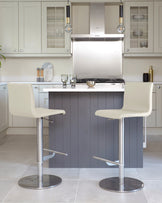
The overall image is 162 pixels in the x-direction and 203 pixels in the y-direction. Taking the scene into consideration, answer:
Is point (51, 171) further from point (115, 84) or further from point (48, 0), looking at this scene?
point (48, 0)

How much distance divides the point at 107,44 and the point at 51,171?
3.28 m

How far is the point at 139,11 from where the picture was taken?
5.84 metres

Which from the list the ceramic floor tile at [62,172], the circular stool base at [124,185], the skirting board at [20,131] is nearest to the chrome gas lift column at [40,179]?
the ceramic floor tile at [62,172]

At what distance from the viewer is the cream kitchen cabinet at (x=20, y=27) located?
5840 mm

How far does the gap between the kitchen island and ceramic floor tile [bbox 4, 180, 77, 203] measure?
2.12 feet

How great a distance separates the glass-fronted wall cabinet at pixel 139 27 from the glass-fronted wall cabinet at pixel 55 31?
1045mm

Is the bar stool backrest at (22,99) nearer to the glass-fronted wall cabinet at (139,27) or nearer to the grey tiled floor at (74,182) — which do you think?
the grey tiled floor at (74,182)

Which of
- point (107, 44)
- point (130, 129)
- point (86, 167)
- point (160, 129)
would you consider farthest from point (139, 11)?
point (86, 167)

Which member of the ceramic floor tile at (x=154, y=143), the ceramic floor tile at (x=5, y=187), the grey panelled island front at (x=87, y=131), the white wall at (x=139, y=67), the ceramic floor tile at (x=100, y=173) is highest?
the white wall at (x=139, y=67)

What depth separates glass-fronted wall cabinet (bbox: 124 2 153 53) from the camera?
5.82 meters

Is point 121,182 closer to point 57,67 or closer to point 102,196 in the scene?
point 102,196

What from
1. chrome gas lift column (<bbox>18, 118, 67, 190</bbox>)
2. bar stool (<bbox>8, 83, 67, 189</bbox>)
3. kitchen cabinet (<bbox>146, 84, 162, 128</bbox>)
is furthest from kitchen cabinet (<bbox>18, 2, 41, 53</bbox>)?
chrome gas lift column (<bbox>18, 118, 67, 190</bbox>)

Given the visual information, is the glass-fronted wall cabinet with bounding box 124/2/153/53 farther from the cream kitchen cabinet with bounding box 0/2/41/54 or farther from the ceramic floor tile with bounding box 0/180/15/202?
the ceramic floor tile with bounding box 0/180/15/202

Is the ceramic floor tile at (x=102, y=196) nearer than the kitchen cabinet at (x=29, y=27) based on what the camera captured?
Yes
